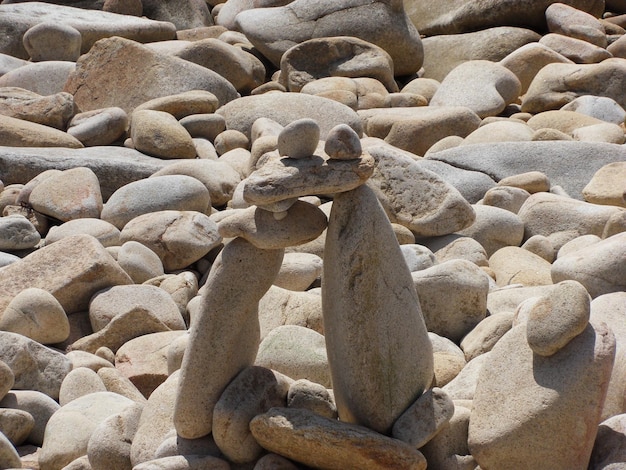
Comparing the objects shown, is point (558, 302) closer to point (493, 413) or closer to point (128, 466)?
point (493, 413)

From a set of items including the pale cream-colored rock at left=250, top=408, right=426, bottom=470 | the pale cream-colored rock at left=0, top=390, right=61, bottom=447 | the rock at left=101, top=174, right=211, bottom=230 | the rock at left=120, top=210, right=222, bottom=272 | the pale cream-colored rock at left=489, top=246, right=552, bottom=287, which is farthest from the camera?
the rock at left=101, top=174, right=211, bottom=230

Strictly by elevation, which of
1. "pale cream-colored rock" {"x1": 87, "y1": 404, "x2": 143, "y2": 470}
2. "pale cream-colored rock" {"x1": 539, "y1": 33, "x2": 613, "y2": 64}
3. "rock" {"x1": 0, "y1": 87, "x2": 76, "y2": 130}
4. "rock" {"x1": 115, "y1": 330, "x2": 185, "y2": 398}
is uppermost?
"pale cream-colored rock" {"x1": 87, "y1": 404, "x2": 143, "y2": 470}

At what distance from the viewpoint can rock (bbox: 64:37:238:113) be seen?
11.5 m

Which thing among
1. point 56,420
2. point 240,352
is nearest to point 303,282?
point 56,420

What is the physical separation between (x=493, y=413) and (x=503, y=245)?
3840 mm

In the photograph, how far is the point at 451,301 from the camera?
6082 millimetres

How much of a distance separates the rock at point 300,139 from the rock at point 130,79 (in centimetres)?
766

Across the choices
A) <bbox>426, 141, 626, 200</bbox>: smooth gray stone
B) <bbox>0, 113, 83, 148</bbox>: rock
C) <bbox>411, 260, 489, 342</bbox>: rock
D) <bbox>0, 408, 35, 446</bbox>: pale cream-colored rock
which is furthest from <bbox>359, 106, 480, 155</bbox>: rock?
<bbox>0, 408, 35, 446</bbox>: pale cream-colored rock

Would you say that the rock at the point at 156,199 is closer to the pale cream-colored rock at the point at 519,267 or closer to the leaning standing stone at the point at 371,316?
the pale cream-colored rock at the point at 519,267

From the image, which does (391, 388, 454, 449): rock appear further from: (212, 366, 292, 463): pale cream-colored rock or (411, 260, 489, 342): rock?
(411, 260, 489, 342): rock

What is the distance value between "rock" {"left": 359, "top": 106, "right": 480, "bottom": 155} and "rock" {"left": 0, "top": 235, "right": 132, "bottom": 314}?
4.01 m

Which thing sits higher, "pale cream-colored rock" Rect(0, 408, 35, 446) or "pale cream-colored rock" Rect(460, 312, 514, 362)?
"pale cream-colored rock" Rect(0, 408, 35, 446)

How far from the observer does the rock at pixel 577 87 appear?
38.5 ft

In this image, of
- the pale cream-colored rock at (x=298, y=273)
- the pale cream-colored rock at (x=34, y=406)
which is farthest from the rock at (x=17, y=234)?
the pale cream-colored rock at (x=34, y=406)
